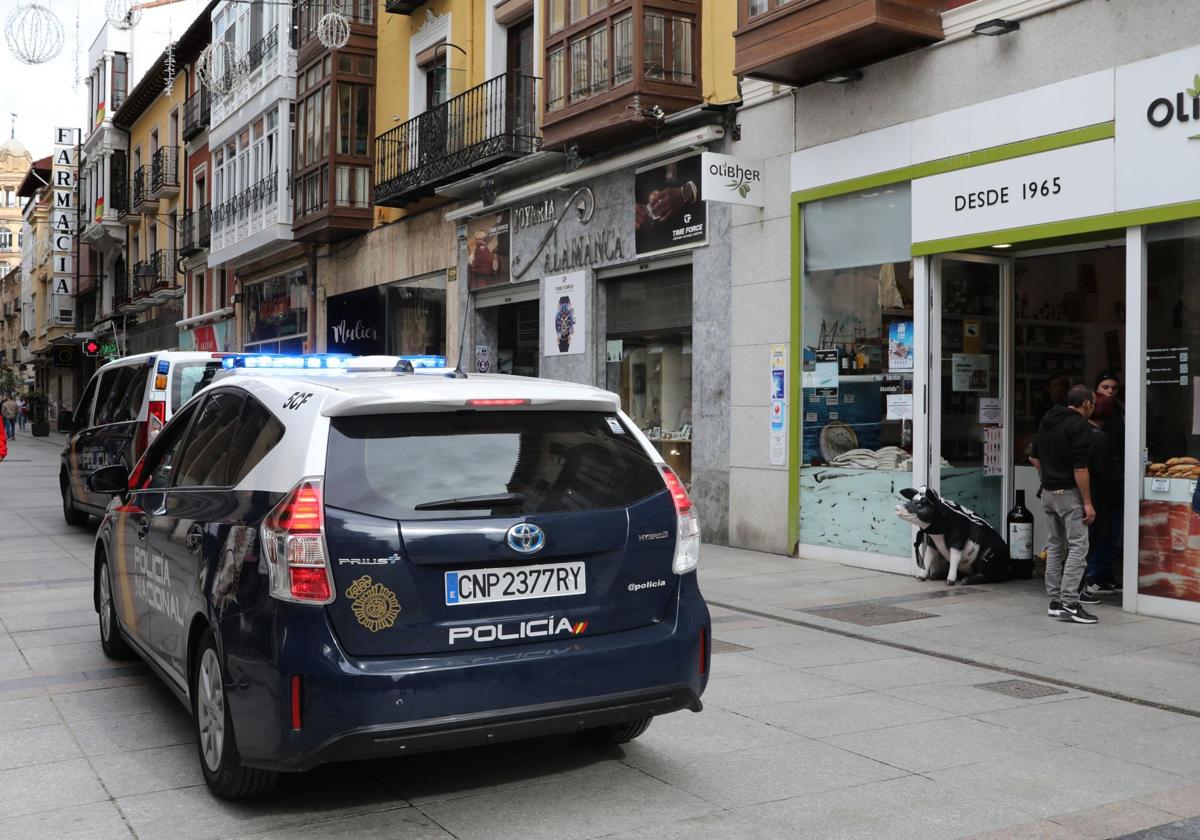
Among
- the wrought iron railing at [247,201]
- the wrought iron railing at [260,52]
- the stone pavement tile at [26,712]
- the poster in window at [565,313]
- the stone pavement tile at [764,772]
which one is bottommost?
the stone pavement tile at [764,772]

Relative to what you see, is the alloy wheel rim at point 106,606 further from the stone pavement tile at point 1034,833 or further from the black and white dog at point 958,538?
the black and white dog at point 958,538

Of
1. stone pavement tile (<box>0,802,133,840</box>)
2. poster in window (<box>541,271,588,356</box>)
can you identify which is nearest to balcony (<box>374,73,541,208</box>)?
poster in window (<box>541,271,588,356</box>)

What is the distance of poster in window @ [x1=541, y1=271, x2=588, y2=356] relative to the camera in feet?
53.1

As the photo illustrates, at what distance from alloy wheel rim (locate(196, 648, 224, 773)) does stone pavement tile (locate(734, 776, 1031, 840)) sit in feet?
6.55

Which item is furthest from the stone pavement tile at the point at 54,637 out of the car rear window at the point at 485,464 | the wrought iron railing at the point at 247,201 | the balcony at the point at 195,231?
the balcony at the point at 195,231

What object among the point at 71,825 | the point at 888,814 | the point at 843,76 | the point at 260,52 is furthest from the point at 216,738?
the point at 260,52

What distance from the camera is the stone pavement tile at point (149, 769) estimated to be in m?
4.81

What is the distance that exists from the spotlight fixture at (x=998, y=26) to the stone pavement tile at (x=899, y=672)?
559cm

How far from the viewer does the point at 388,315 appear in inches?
875

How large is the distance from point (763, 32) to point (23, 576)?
8.63m

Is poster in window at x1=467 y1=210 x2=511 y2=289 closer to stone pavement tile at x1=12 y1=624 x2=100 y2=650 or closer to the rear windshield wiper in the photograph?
stone pavement tile at x1=12 y1=624 x2=100 y2=650

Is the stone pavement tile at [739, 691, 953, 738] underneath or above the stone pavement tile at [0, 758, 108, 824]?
underneath

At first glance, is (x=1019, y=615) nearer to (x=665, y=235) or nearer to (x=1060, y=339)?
(x=1060, y=339)

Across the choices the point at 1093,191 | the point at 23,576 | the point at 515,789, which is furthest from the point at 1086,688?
the point at 23,576
